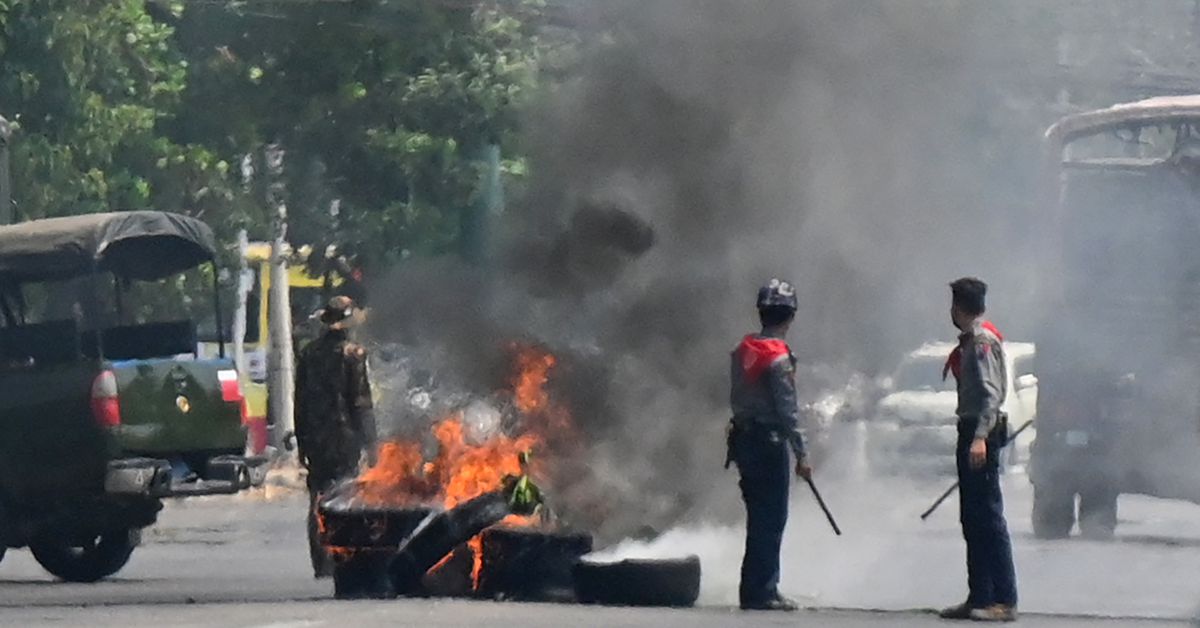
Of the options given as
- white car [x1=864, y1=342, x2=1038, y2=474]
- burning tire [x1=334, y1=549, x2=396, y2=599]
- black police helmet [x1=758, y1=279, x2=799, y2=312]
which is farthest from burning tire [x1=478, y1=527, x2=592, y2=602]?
white car [x1=864, y1=342, x2=1038, y2=474]

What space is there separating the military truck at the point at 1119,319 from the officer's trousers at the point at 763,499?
894 cm

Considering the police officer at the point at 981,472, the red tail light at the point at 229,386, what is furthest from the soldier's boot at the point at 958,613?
the red tail light at the point at 229,386

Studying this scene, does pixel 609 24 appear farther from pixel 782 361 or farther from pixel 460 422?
pixel 782 361

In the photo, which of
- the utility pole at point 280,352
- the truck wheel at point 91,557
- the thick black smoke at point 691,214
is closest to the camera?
the thick black smoke at point 691,214

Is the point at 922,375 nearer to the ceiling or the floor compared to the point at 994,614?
nearer to the floor

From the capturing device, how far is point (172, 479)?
18.2m

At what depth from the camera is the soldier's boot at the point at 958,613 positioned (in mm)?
14133

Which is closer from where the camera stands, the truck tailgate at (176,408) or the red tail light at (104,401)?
the red tail light at (104,401)

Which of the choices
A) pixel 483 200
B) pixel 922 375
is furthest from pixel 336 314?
pixel 922 375

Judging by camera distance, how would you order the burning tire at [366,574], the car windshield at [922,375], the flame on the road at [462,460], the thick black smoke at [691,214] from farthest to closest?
the car windshield at [922,375] → the thick black smoke at [691,214] → the flame on the road at [462,460] → the burning tire at [366,574]

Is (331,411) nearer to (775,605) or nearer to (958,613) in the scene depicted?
(775,605)

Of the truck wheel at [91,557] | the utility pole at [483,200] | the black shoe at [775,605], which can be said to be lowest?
the truck wheel at [91,557]

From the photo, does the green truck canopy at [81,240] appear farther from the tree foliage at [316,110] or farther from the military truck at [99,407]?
the tree foliage at [316,110]

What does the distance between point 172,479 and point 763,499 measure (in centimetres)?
491
